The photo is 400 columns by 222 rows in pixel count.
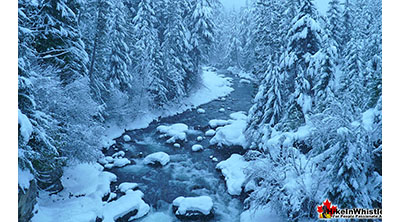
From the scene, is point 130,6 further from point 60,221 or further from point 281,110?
point 60,221

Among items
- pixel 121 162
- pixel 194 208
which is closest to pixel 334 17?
pixel 194 208

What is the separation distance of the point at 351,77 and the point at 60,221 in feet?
77.2

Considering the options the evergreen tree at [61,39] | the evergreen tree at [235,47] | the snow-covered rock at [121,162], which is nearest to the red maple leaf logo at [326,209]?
the snow-covered rock at [121,162]

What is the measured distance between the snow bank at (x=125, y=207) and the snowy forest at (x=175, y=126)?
0.06 m

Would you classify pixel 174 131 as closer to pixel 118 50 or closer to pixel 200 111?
pixel 200 111

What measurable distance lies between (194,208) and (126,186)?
4.53 meters

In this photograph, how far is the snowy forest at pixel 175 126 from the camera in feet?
28.9

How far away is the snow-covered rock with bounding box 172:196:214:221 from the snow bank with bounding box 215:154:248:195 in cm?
223

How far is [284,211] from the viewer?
35.0 feet

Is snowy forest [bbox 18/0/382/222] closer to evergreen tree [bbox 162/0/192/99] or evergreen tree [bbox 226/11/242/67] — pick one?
evergreen tree [bbox 162/0/192/99]

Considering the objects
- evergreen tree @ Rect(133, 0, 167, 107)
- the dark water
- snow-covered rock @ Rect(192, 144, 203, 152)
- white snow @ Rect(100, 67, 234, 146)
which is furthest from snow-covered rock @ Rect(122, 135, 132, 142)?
snow-covered rock @ Rect(192, 144, 203, 152)

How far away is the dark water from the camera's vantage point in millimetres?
14336

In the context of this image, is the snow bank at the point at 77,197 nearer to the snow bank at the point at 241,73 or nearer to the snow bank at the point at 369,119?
the snow bank at the point at 369,119
